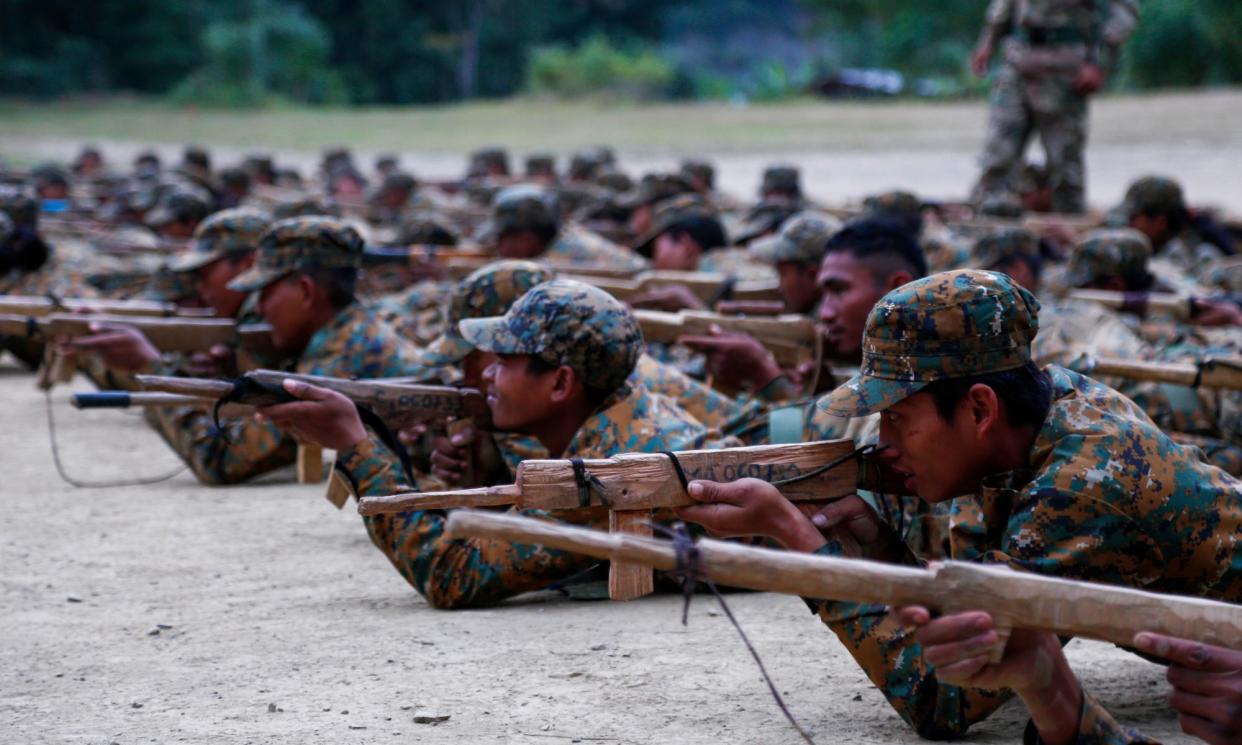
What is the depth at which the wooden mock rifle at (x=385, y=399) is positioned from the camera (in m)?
4.63

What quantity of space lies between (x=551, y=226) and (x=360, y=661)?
582 centimetres

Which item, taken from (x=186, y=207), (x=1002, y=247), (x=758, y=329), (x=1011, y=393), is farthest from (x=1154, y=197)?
(x=1011, y=393)

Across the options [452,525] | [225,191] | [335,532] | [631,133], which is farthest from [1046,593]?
[631,133]

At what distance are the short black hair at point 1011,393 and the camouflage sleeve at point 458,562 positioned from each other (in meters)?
1.69

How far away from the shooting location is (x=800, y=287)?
7.80 m

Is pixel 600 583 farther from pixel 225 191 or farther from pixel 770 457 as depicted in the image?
pixel 225 191

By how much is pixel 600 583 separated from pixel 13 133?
38608 millimetres

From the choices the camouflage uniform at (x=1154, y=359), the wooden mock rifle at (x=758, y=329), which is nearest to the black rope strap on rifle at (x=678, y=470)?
the camouflage uniform at (x=1154, y=359)

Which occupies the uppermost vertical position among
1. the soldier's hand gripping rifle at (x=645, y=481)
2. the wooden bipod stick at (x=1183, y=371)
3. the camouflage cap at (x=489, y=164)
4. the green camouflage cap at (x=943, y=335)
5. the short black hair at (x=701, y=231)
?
the green camouflage cap at (x=943, y=335)

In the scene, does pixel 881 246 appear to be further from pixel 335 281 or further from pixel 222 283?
pixel 222 283

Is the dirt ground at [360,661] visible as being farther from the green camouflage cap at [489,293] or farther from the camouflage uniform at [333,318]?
the green camouflage cap at [489,293]

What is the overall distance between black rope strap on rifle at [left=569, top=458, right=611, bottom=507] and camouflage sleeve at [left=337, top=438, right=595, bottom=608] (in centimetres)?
131

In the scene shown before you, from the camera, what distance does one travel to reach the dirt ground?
12.8ft

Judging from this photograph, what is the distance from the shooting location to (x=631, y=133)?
120 feet
